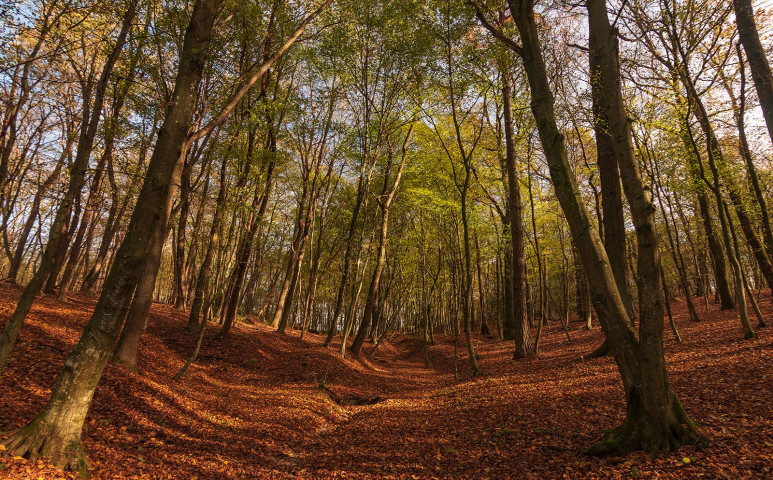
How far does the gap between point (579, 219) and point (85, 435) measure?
7.36m

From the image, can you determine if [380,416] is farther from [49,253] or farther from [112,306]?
[49,253]

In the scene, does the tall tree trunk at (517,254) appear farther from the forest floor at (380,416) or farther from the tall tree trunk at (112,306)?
the tall tree trunk at (112,306)

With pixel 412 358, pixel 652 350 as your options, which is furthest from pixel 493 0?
pixel 412 358

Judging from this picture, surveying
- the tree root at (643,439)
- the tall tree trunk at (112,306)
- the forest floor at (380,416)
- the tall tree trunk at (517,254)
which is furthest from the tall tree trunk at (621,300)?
the tall tree trunk at (517,254)

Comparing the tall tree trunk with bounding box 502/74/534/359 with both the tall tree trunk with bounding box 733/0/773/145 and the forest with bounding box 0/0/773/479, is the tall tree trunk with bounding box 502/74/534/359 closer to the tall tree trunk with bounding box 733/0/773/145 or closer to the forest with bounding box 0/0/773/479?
the forest with bounding box 0/0/773/479

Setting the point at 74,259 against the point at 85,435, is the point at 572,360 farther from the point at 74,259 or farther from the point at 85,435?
the point at 74,259

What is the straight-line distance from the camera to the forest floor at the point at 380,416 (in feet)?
13.8

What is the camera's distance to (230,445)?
5922 millimetres

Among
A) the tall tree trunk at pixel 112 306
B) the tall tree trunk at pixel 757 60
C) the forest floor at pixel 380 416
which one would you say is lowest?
the forest floor at pixel 380 416

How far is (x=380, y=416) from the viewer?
8508 millimetres

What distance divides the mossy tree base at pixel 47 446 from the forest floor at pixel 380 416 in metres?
0.16

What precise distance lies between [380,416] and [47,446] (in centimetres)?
642

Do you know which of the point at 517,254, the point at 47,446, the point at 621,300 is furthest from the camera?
the point at 517,254

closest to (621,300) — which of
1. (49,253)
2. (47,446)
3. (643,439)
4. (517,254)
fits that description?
(643,439)
